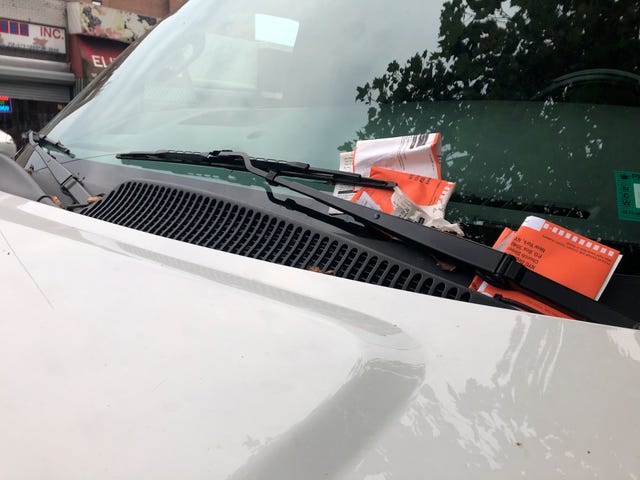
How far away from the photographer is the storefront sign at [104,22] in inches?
501

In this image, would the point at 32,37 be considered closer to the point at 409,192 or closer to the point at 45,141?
the point at 45,141

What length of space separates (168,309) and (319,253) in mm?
417

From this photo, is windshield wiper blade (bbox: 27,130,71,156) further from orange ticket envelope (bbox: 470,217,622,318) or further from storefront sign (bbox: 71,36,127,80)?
storefront sign (bbox: 71,36,127,80)

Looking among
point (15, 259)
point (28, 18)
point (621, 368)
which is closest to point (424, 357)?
point (621, 368)

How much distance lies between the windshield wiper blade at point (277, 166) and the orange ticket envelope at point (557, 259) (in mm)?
358

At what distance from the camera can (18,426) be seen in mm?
696

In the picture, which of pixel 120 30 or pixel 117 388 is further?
pixel 120 30

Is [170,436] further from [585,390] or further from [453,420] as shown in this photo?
[585,390]

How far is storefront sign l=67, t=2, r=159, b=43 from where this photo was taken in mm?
12734

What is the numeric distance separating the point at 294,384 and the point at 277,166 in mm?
810

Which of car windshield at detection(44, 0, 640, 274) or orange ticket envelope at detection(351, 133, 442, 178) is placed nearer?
car windshield at detection(44, 0, 640, 274)

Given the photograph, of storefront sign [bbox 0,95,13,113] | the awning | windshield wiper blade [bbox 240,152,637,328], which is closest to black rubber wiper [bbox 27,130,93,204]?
windshield wiper blade [bbox 240,152,637,328]

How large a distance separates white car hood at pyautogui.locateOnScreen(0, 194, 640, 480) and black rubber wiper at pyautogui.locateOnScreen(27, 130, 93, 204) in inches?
27.6

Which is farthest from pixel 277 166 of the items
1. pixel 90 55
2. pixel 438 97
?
pixel 90 55
